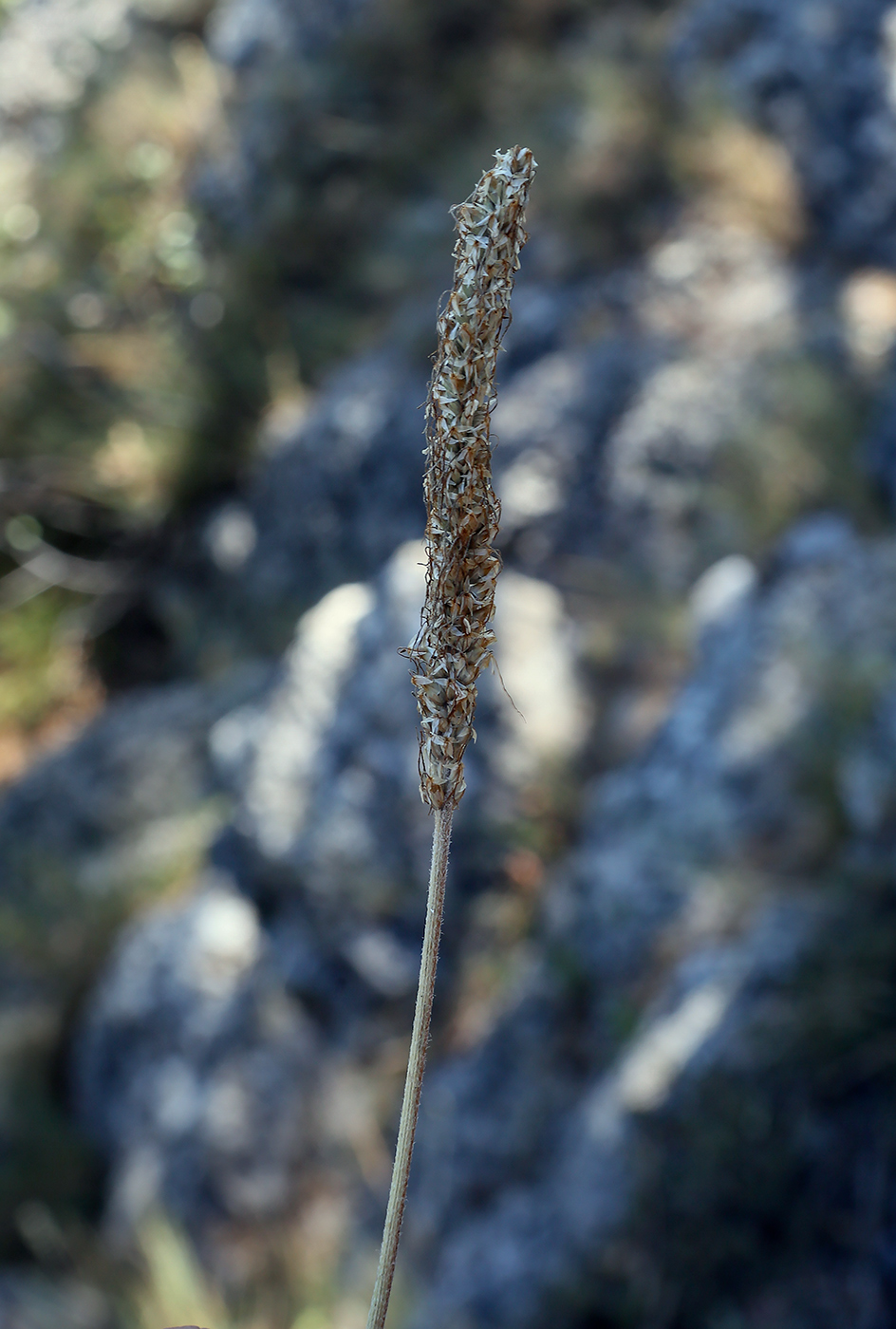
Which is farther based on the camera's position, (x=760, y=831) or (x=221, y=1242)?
(x=221, y=1242)

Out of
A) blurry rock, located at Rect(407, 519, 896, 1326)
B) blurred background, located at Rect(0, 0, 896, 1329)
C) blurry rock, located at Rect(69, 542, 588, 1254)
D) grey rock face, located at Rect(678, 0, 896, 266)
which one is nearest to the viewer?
blurry rock, located at Rect(407, 519, 896, 1326)

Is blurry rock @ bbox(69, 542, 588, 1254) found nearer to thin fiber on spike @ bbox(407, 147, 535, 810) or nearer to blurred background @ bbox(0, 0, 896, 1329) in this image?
blurred background @ bbox(0, 0, 896, 1329)

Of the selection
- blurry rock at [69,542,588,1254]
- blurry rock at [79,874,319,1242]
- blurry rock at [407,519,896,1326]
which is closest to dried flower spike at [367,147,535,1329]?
blurry rock at [407,519,896,1326]

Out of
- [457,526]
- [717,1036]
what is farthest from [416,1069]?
[717,1036]

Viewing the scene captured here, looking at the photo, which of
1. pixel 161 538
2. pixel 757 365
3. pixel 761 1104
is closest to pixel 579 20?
pixel 757 365

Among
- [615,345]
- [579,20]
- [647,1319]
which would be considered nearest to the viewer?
[647,1319]

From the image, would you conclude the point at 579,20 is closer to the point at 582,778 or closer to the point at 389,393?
the point at 389,393
